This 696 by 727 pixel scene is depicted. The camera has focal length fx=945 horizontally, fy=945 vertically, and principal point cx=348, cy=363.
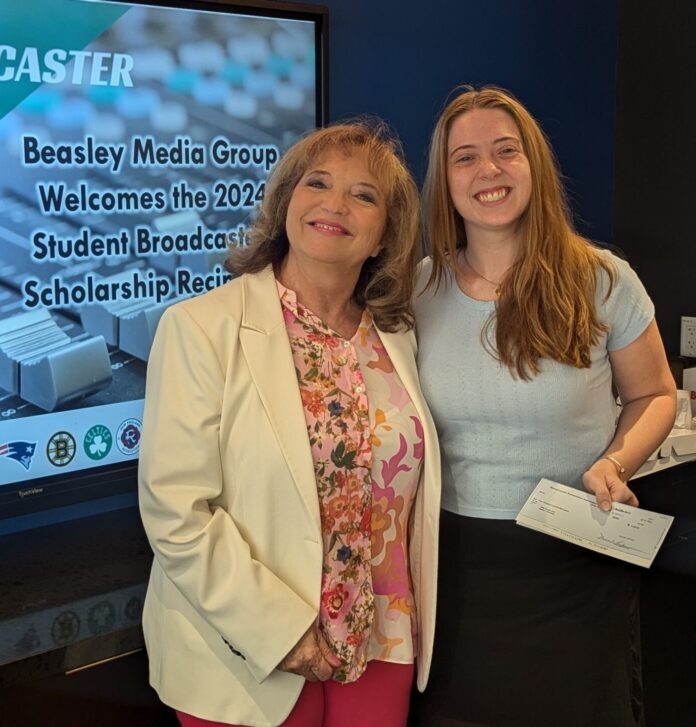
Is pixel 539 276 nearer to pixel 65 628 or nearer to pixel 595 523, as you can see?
pixel 595 523

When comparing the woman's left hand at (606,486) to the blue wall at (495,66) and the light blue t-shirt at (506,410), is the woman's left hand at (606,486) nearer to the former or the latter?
the light blue t-shirt at (506,410)

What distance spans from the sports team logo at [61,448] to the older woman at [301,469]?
1.66 ft

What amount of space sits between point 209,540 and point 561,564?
714 millimetres

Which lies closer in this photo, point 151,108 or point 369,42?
point 151,108

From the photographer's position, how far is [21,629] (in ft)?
5.73

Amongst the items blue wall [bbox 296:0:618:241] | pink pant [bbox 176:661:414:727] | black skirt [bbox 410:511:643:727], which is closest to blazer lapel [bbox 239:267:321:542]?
pink pant [bbox 176:661:414:727]

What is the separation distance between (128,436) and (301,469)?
0.78m

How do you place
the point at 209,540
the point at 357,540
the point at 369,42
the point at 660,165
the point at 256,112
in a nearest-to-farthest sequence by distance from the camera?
1. the point at 209,540
2. the point at 357,540
3. the point at 256,112
4. the point at 369,42
5. the point at 660,165

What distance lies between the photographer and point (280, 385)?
5.03 ft

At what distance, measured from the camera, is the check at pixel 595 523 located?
167cm

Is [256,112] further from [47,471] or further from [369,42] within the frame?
[47,471]

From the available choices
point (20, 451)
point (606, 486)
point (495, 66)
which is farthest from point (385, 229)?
point (495, 66)

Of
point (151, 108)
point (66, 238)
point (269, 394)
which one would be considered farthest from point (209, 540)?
point (151, 108)

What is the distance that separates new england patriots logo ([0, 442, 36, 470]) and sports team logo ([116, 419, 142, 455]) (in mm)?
201
